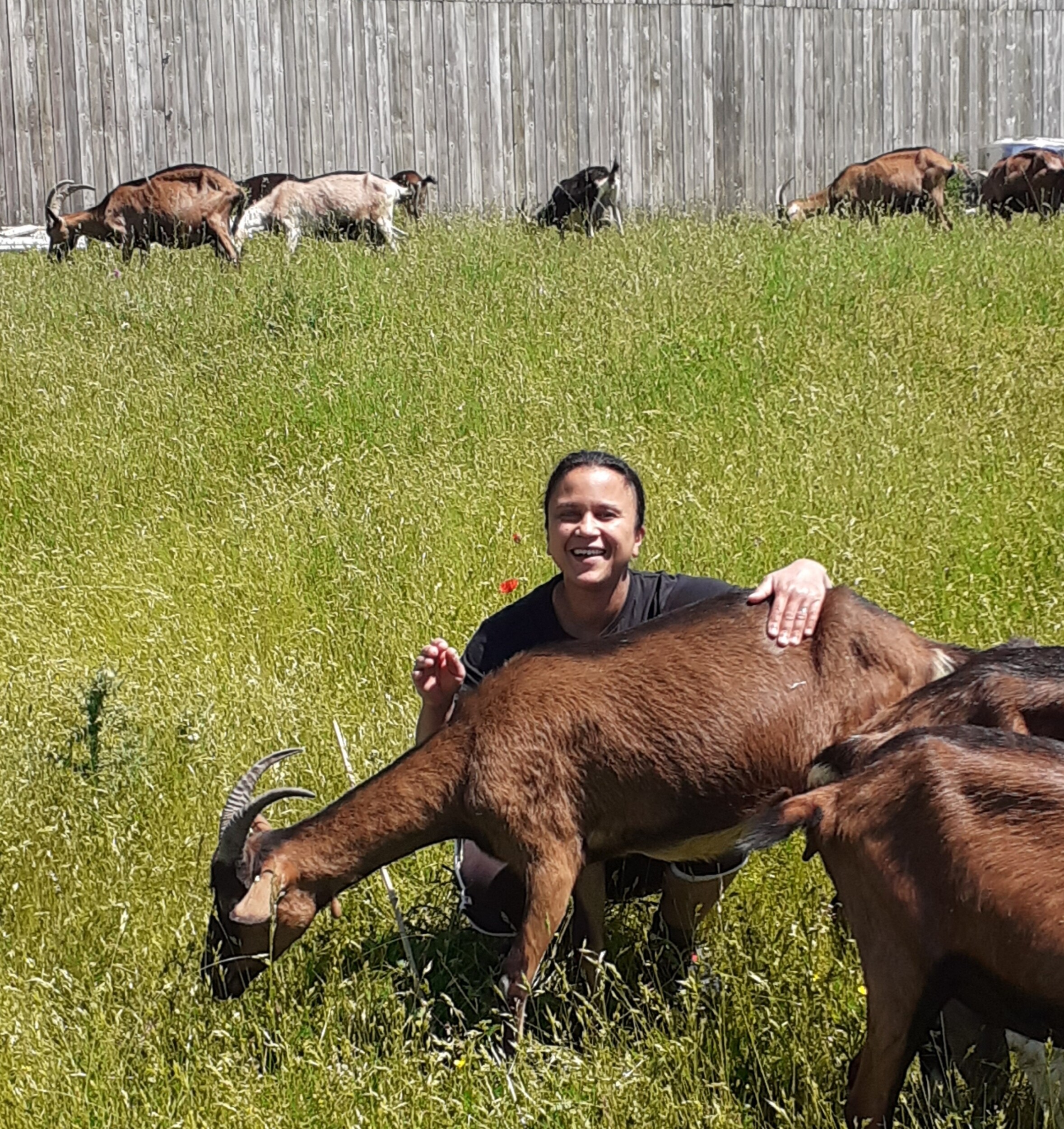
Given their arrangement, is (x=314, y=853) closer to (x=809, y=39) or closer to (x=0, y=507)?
(x=0, y=507)

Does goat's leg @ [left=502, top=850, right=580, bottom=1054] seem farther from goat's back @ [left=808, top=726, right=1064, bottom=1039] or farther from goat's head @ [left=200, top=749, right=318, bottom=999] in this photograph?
goat's back @ [left=808, top=726, right=1064, bottom=1039]

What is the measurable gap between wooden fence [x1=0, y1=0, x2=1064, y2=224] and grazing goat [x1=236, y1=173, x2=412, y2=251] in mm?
2464

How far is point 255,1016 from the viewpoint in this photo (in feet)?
14.3

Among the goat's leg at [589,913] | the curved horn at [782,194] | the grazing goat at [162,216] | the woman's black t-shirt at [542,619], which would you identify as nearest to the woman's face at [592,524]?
the woman's black t-shirt at [542,619]

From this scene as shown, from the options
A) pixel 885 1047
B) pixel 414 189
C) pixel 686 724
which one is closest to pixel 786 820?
pixel 885 1047

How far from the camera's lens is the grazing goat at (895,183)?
55.7 ft

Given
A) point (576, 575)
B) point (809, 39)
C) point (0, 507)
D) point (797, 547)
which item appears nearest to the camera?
point (576, 575)

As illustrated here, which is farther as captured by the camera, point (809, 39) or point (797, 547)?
point (809, 39)

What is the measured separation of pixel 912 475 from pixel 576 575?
334cm

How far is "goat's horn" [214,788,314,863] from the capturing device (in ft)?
13.6

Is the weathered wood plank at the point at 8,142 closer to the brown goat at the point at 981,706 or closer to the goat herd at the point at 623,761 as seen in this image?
the goat herd at the point at 623,761

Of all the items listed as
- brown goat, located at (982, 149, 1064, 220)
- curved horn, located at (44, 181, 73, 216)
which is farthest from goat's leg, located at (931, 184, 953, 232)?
curved horn, located at (44, 181, 73, 216)

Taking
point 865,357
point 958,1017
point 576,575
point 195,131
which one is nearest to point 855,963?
point 958,1017

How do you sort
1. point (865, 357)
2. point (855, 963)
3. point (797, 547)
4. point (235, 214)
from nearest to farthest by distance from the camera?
1. point (855, 963)
2. point (797, 547)
3. point (865, 357)
4. point (235, 214)
